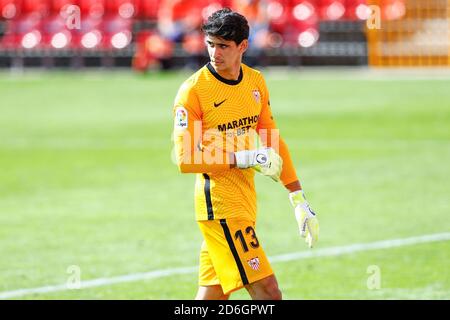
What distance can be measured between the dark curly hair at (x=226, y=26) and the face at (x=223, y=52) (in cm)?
3

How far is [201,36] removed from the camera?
32.0 metres

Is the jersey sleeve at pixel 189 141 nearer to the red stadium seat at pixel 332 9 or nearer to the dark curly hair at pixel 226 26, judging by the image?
the dark curly hair at pixel 226 26

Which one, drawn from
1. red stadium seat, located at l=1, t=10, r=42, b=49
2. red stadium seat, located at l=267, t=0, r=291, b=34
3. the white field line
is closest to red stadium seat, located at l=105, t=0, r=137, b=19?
red stadium seat, located at l=1, t=10, r=42, b=49

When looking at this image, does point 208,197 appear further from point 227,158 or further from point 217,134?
point 217,134

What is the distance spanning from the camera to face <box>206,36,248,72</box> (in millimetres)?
7477

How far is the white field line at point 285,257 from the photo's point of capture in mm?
10258

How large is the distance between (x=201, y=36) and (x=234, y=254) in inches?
978

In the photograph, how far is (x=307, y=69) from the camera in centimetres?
3228

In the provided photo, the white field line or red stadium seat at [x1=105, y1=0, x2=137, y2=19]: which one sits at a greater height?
red stadium seat at [x1=105, y1=0, x2=137, y2=19]

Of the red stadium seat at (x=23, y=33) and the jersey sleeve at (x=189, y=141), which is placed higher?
the jersey sleeve at (x=189, y=141)

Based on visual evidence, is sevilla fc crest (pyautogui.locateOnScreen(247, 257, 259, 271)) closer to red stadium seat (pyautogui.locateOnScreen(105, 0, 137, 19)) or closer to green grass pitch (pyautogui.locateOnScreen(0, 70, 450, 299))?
green grass pitch (pyautogui.locateOnScreen(0, 70, 450, 299))

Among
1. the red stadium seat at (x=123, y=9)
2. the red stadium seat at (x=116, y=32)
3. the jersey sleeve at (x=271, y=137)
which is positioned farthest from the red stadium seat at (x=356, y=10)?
the jersey sleeve at (x=271, y=137)

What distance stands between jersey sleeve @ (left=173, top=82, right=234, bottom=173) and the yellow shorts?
14.9 inches

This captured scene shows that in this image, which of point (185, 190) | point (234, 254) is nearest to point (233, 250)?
point (234, 254)
